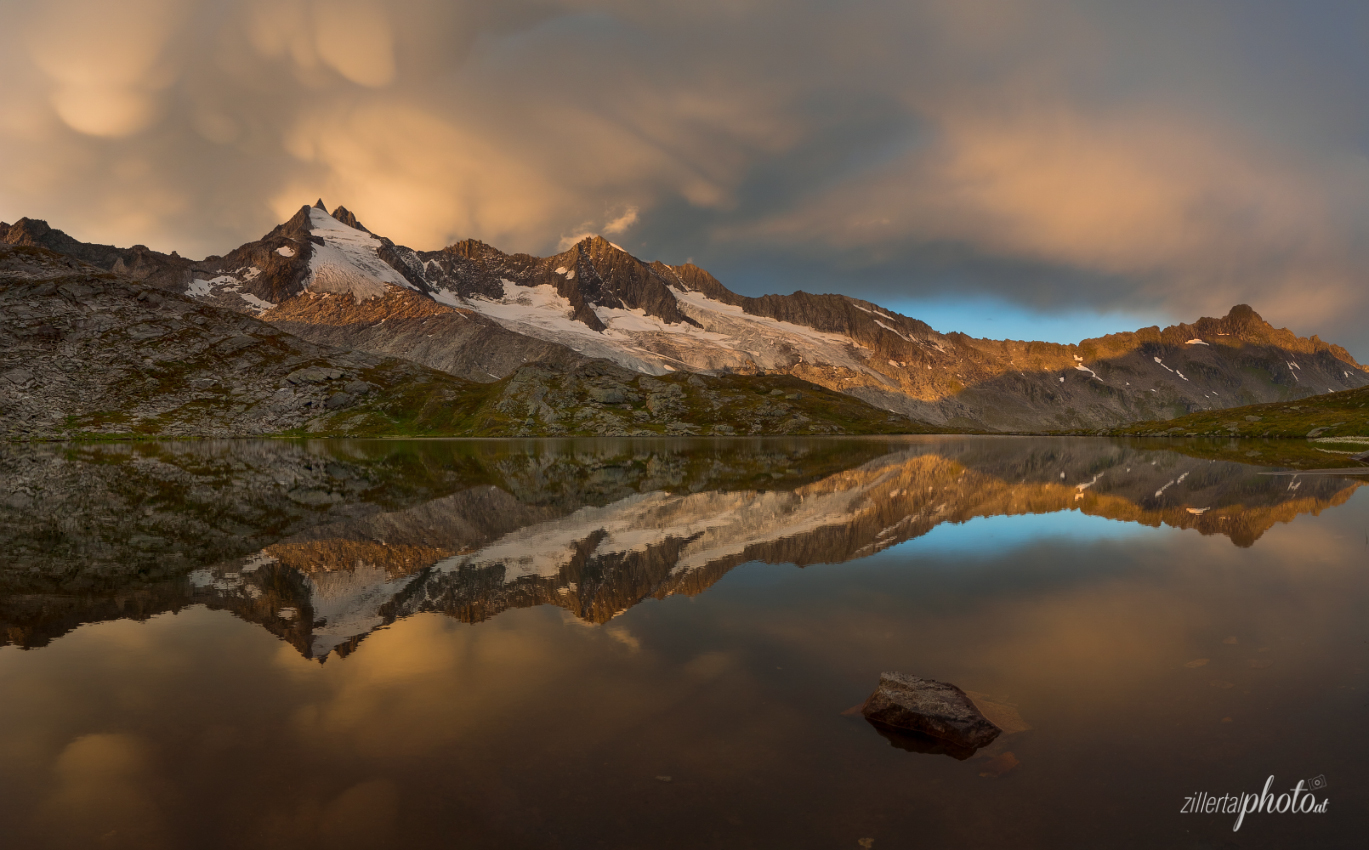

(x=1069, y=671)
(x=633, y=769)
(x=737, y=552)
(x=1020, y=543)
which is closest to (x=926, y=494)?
(x=1020, y=543)

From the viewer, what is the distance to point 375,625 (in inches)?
806

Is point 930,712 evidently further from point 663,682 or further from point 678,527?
point 678,527

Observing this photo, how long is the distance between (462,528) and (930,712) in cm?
3123

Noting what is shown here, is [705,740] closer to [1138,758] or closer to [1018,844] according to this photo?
[1018,844]

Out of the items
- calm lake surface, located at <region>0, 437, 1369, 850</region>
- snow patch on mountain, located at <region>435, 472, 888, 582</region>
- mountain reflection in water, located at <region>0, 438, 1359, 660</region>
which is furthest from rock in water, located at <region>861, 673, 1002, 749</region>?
snow patch on mountain, located at <region>435, 472, 888, 582</region>

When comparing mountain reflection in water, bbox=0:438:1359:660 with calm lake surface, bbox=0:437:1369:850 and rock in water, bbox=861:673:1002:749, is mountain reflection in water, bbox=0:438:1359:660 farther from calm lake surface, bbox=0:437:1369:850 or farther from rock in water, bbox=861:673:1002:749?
rock in water, bbox=861:673:1002:749

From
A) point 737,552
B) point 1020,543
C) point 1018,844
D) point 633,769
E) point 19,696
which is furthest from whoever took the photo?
point 1020,543

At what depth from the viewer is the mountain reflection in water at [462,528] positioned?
77.0 ft

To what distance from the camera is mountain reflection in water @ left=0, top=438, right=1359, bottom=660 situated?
925 inches

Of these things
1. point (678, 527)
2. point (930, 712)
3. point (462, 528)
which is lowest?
point (930, 712)

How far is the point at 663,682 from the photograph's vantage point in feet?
52.4

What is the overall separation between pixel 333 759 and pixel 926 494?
2076 inches

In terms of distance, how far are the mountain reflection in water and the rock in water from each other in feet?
34.5

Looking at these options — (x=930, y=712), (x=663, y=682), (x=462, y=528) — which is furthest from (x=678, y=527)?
(x=930, y=712)
